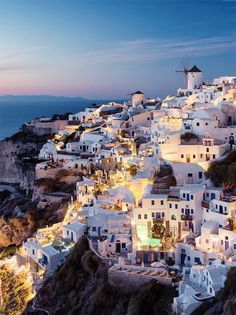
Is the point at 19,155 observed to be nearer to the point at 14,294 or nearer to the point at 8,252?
the point at 8,252

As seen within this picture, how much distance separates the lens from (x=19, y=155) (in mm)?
39344

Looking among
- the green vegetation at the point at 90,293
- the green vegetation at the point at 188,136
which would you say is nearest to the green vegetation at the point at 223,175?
the green vegetation at the point at 188,136

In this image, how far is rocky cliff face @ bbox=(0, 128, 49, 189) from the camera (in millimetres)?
36250

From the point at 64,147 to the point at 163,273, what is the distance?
741 inches

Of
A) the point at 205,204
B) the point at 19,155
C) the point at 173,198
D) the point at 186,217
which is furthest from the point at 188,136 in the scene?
the point at 19,155

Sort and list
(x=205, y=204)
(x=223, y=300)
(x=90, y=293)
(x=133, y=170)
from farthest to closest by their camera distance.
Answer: (x=133, y=170) < (x=205, y=204) < (x=90, y=293) < (x=223, y=300)

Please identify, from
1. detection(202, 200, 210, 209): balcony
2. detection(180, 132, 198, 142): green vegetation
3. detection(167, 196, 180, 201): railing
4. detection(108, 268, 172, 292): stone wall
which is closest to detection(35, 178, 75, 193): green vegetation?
detection(180, 132, 198, 142): green vegetation

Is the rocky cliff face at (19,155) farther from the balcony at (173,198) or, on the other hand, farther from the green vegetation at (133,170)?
the balcony at (173,198)

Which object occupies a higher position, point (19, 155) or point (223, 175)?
point (223, 175)

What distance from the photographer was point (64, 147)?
34.5 metres

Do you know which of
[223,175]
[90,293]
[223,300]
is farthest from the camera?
[223,175]

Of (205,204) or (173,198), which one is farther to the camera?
(173,198)

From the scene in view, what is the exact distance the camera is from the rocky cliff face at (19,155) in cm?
3625

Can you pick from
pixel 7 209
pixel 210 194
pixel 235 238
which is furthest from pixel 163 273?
pixel 7 209
